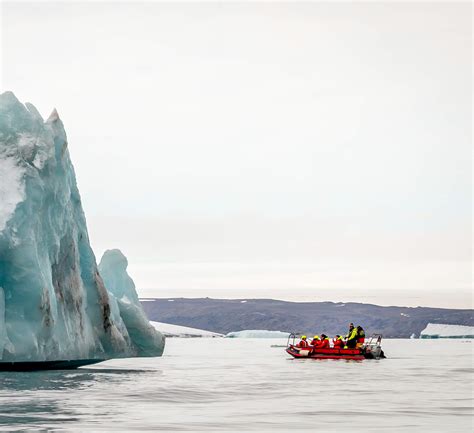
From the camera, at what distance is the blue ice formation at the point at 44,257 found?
117 ft

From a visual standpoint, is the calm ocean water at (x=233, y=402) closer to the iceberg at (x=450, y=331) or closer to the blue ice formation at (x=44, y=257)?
the blue ice formation at (x=44, y=257)

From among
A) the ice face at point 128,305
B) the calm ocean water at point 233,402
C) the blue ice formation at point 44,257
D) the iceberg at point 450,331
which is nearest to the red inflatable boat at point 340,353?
the ice face at point 128,305

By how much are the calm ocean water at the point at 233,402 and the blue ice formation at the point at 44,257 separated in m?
1.88

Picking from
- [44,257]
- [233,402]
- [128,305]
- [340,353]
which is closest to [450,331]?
[340,353]

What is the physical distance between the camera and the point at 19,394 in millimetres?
25516

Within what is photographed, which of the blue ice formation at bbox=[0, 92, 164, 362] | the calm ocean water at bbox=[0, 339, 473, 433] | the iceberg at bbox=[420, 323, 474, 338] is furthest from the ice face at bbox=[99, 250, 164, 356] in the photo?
the iceberg at bbox=[420, 323, 474, 338]

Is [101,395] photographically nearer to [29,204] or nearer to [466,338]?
[29,204]

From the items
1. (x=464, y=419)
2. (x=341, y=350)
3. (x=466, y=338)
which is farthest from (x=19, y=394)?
(x=466, y=338)

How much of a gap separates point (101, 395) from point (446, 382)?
1399cm

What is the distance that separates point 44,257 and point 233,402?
649 inches

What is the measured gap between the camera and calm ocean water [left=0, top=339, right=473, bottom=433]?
747 inches

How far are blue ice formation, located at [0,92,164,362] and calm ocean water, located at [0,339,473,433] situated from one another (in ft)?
6.16

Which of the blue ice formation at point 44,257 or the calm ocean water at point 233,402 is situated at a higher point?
the blue ice formation at point 44,257

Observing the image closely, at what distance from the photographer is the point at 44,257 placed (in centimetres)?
3872
